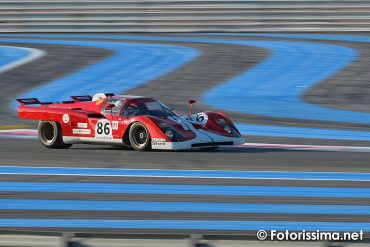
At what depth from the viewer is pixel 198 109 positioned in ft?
59.9

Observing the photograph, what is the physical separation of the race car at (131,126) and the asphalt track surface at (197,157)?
20cm

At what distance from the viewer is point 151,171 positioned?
11672mm

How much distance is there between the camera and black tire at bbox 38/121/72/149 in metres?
14.2

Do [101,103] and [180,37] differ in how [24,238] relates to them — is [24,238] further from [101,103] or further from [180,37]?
[180,37]

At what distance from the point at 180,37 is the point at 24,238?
63.9ft

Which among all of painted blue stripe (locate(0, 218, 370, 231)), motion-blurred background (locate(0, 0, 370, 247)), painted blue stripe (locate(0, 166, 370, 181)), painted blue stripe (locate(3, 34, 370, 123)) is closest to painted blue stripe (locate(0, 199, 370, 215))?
motion-blurred background (locate(0, 0, 370, 247))

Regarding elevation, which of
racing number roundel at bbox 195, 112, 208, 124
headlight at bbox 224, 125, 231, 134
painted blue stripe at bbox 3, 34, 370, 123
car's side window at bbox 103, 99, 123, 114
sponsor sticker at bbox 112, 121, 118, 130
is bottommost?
headlight at bbox 224, 125, 231, 134

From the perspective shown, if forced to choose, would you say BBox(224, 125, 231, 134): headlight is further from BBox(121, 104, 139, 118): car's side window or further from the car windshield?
BBox(121, 104, 139, 118): car's side window

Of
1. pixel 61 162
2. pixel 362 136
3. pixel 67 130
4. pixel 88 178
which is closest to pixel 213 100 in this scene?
pixel 362 136

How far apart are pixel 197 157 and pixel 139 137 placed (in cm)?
100

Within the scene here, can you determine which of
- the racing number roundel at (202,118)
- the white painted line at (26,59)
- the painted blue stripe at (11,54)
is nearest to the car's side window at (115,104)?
the racing number roundel at (202,118)

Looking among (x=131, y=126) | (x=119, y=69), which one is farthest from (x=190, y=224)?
(x=119, y=69)

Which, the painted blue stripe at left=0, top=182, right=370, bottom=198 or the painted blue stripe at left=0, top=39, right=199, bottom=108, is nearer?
the painted blue stripe at left=0, top=182, right=370, bottom=198

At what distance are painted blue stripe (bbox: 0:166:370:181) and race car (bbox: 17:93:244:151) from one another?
1.47 metres
